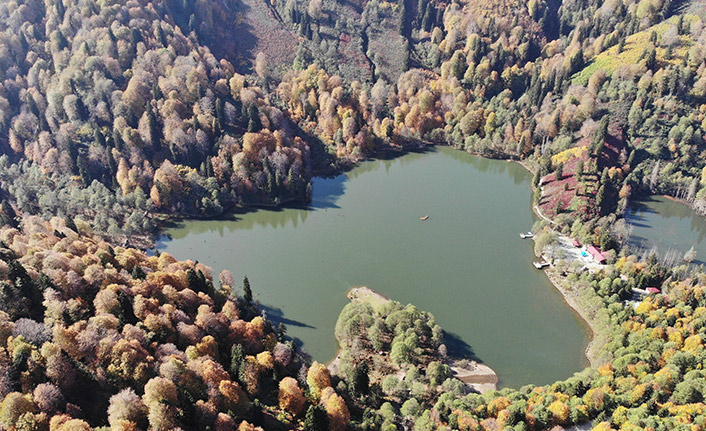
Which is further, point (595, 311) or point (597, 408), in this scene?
point (595, 311)

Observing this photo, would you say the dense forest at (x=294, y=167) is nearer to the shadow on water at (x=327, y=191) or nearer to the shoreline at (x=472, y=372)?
the shoreline at (x=472, y=372)

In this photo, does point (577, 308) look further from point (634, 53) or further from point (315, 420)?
point (634, 53)

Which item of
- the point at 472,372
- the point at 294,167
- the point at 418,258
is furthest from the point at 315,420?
the point at 294,167

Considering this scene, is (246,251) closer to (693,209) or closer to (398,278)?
(398,278)

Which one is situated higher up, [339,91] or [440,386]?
[339,91]

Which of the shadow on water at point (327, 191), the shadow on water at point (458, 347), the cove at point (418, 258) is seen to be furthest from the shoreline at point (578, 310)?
the shadow on water at point (327, 191)

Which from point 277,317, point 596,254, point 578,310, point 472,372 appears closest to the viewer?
point 472,372

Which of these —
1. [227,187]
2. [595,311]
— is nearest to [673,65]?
[595,311]
